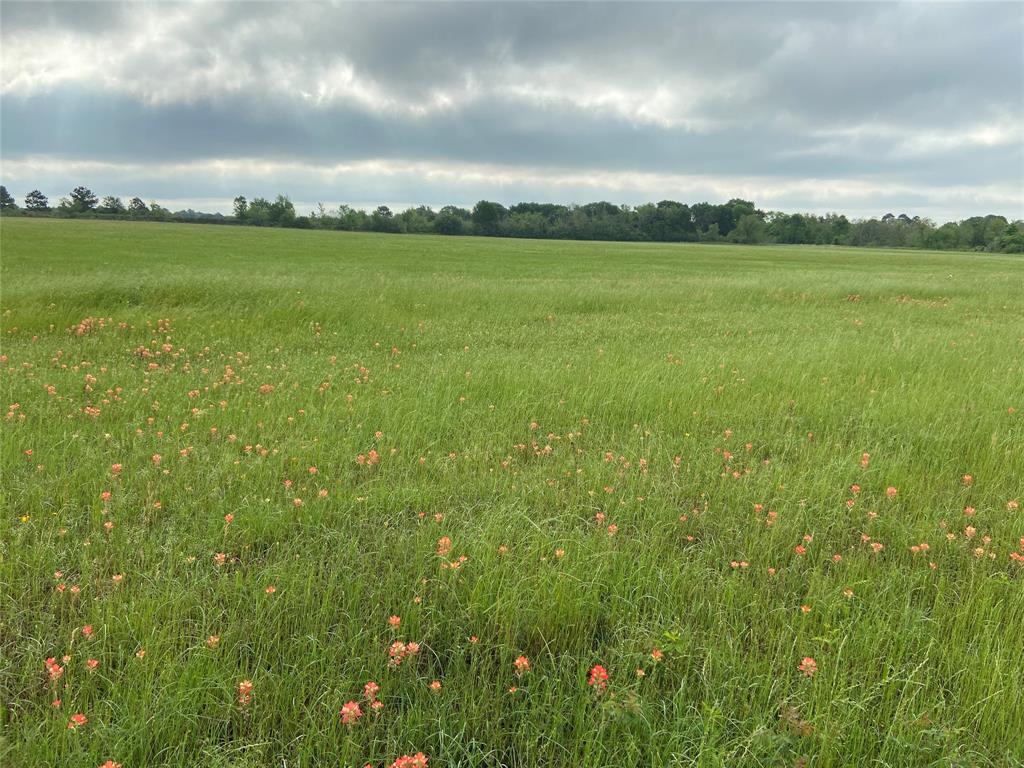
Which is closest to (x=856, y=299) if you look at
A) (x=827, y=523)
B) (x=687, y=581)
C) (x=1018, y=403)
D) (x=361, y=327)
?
(x=1018, y=403)

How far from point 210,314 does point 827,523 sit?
12.3 meters

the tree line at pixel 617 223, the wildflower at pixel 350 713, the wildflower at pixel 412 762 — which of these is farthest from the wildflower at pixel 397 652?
the tree line at pixel 617 223

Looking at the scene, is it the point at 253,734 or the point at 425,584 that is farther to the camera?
the point at 425,584

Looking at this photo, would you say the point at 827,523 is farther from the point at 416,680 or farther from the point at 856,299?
the point at 856,299

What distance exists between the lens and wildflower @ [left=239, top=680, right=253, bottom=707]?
241 centimetres

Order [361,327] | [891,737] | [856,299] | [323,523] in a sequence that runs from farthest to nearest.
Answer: [856,299]
[361,327]
[323,523]
[891,737]

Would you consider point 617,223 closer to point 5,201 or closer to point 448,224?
point 448,224

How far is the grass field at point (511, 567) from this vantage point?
241cm

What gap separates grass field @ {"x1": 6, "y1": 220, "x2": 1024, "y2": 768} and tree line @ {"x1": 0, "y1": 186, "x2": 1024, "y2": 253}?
109 metres

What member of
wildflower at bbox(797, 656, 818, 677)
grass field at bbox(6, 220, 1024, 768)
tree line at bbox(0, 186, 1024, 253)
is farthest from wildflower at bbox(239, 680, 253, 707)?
tree line at bbox(0, 186, 1024, 253)

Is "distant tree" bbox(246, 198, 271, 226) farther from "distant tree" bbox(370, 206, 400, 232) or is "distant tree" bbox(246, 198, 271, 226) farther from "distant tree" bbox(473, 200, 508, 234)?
"distant tree" bbox(473, 200, 508, 234)

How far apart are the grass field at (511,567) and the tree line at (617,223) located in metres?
109

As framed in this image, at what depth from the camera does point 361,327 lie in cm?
1234

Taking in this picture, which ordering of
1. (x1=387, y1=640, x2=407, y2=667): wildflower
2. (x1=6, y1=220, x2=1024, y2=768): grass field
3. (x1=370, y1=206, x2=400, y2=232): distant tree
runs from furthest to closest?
(x1=370, y1=206, x2=400, y2=232): distant tree
(x1=387, y1=640, x2=407, y2=667): wildflower
(x1=6, y1=220, x2=1024, y2=768): grass field
